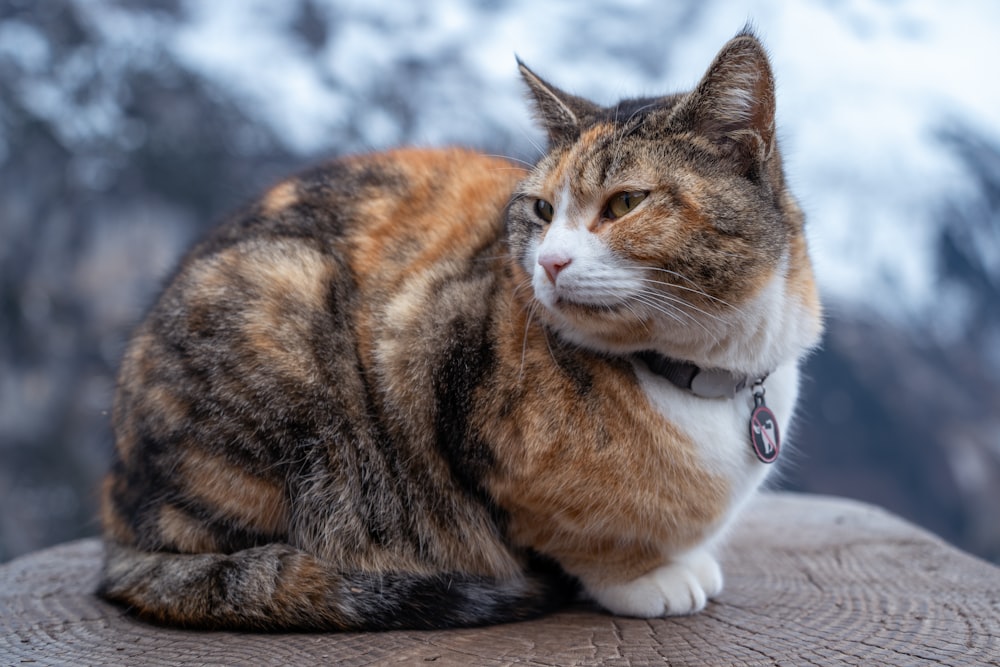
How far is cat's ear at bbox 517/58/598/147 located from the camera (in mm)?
1764

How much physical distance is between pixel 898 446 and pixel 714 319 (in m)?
3.41

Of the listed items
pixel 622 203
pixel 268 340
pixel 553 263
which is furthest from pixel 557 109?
pixel 268 340

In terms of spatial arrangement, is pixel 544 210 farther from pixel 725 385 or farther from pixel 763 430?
pixel 763 430

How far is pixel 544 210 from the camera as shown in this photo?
5.51 ft

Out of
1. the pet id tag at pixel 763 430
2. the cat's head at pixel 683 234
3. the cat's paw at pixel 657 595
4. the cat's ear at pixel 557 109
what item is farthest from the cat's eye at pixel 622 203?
the cat's paw at pixel 657 595

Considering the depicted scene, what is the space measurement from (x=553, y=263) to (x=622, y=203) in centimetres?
20

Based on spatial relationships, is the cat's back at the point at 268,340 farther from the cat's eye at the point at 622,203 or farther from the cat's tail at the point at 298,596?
the cat's eye at the point at 622,203

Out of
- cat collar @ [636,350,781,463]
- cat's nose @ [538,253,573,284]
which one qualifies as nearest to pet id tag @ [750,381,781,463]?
cat collar @ [636,350,781,463]

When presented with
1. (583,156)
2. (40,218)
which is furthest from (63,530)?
(583,156)

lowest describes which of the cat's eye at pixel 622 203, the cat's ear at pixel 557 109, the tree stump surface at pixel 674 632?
the tree stump surface at pixel 674 632

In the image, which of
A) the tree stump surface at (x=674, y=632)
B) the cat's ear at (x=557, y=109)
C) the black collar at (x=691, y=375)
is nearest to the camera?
the tree stump surface at (x=674, y=632)

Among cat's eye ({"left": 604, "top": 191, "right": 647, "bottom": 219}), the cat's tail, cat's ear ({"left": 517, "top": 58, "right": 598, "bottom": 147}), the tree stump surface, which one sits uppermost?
cat's ear ({"left": 517, "top": 58, "right": 598, "bottom": 147})

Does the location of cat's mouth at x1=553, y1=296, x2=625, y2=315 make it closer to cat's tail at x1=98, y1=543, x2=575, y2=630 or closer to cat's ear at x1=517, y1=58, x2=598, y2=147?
cat's ear at x1=517, y1=58, x2=598, y2=147

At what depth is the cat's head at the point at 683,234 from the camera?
1457 mm
